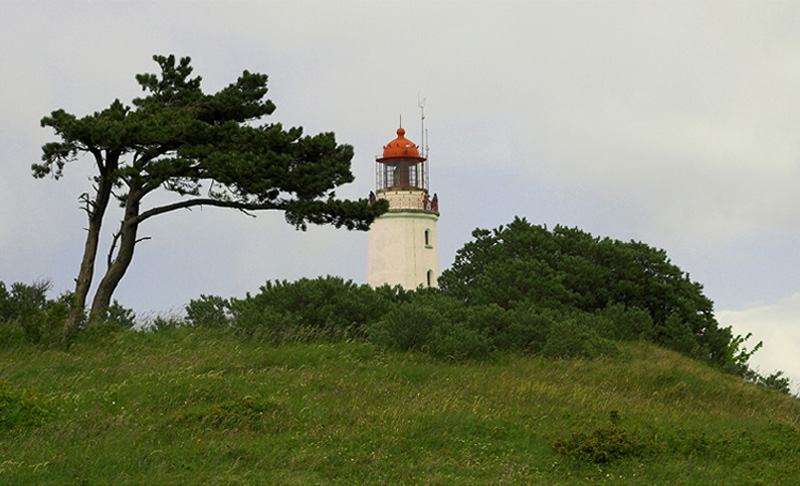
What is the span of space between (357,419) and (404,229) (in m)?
31.5

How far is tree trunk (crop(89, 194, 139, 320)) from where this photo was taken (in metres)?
24.3

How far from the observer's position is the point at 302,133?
26.2 m

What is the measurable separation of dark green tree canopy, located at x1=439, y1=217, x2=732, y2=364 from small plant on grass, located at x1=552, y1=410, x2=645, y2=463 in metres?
10.6

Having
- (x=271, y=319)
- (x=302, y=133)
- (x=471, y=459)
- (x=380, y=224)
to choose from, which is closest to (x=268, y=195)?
(x=302, y=133)

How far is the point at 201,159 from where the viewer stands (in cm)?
2461

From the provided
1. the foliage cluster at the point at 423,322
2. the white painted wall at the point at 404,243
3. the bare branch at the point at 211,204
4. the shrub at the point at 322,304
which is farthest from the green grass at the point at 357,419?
the white painted wall at the point at 404,243

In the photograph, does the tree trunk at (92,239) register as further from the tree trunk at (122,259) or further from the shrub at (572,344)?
the shrub at (572,344)

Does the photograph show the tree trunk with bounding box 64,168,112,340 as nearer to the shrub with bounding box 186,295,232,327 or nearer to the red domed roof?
the shrub with bounding box 186,295,232,327

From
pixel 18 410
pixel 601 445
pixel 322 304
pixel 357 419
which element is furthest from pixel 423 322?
pixel 18 410

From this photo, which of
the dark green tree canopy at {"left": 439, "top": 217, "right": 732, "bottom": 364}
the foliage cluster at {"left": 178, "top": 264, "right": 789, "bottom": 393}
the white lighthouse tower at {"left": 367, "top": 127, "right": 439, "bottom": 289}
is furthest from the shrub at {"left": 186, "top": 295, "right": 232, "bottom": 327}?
the white lighthouse tower at {"left": 367, "top": 127, "right": 439, "bottom": 289}

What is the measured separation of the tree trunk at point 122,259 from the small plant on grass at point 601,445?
1536 centimetres

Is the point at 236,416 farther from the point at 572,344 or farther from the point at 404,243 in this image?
the point at 404,243

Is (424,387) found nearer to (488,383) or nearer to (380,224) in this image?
(488,383)

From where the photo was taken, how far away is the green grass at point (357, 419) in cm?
1116
